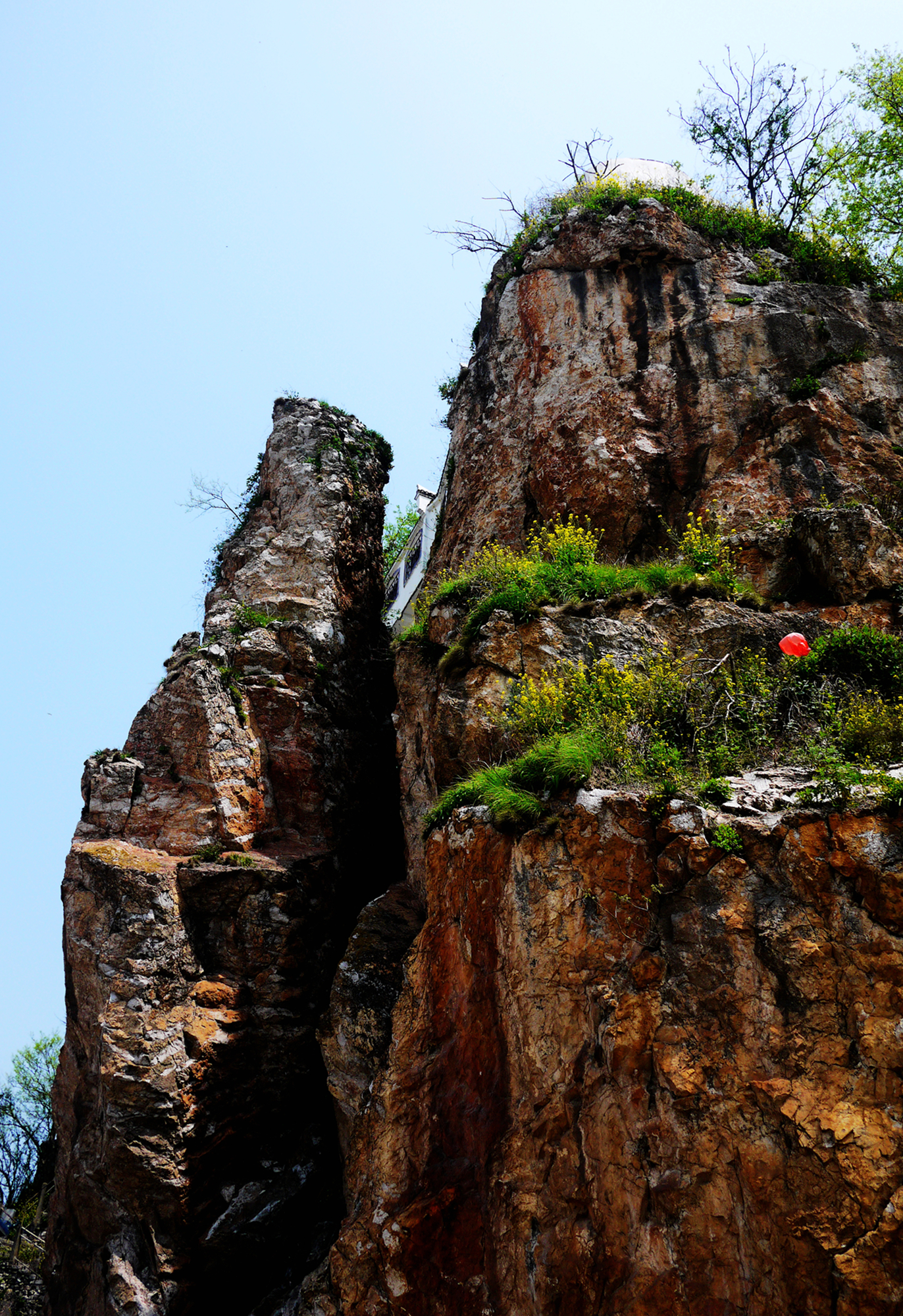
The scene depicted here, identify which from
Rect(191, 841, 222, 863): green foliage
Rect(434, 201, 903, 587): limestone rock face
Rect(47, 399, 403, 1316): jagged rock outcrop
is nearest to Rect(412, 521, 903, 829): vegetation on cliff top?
Rect(434, 201, 903, 587): limestone rock face

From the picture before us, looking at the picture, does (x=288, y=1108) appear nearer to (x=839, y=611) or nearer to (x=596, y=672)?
(x=596, y=672)

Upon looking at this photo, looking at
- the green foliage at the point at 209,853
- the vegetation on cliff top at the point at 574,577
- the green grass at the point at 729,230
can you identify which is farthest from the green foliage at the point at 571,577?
the green grass at the point at 729,230

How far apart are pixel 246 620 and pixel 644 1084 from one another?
33.8ft

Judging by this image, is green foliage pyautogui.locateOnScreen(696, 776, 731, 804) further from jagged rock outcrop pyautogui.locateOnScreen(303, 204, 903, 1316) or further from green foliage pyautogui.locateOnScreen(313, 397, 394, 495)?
green foliage pyautogui.locateOnScreen(313, 397, 394, 495)

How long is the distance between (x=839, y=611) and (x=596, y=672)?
329cm

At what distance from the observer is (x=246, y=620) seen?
54.1 feet

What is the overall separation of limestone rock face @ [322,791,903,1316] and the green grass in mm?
12292

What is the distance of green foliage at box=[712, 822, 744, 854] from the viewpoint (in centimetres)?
898

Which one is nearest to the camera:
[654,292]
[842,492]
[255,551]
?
[842,492]

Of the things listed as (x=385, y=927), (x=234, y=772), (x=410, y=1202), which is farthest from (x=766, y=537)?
(x=410, y=1202)

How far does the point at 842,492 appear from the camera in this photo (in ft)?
46.9

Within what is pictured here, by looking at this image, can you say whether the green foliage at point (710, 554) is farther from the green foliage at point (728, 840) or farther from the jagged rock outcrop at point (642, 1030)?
the green foliage at point (728, 840)

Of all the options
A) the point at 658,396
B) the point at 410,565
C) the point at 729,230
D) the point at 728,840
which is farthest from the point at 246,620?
the point at 410,565

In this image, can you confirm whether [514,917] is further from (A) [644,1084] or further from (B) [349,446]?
(B) [349,446]
